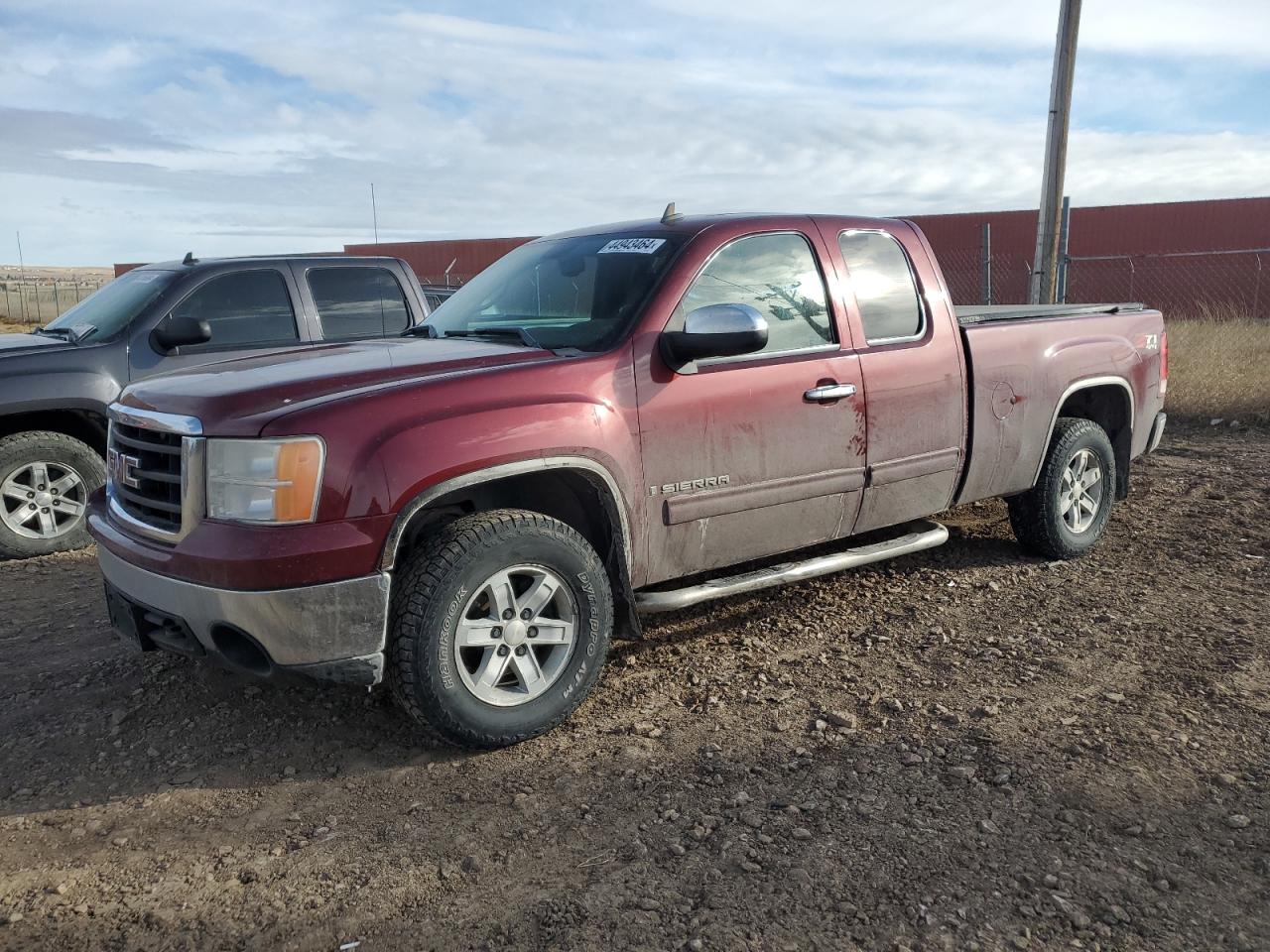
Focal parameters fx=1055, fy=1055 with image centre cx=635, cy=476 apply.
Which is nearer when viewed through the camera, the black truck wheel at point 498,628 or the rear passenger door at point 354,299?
the black truck wheel at point 498,628

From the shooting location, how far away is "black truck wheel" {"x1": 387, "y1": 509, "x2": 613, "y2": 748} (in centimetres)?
340

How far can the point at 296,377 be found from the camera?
3.60m

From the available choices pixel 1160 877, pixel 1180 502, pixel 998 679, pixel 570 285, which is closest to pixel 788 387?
pixel 570 285

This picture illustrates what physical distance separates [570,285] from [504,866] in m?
2.37

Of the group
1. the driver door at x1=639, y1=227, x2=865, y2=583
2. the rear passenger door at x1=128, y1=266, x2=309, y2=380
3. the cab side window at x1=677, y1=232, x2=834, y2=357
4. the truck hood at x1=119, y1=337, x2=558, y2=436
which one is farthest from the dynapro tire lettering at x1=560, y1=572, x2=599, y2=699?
the rear passenger door at x1=128, y1=266, x2=309, y2=380

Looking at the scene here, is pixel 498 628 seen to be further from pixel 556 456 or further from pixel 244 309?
pixel 244 309

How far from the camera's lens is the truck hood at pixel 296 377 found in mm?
3338

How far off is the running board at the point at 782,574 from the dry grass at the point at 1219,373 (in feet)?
21.8

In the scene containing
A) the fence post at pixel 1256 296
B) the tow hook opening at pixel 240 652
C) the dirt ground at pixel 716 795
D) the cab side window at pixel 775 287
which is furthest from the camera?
the fence post at pixel 1256 296

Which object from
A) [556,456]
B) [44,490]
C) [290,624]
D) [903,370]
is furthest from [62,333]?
[903,370]

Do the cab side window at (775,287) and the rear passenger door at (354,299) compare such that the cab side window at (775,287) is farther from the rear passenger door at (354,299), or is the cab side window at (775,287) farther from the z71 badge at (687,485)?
the rear passenger door at (354,299)

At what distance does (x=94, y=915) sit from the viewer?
9.06 ft

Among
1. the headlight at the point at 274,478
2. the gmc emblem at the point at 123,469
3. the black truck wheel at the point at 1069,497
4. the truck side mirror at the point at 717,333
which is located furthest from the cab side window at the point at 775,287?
the gmc emblem at the point at 123,469

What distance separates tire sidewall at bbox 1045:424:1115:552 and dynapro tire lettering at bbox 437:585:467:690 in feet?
11.4
